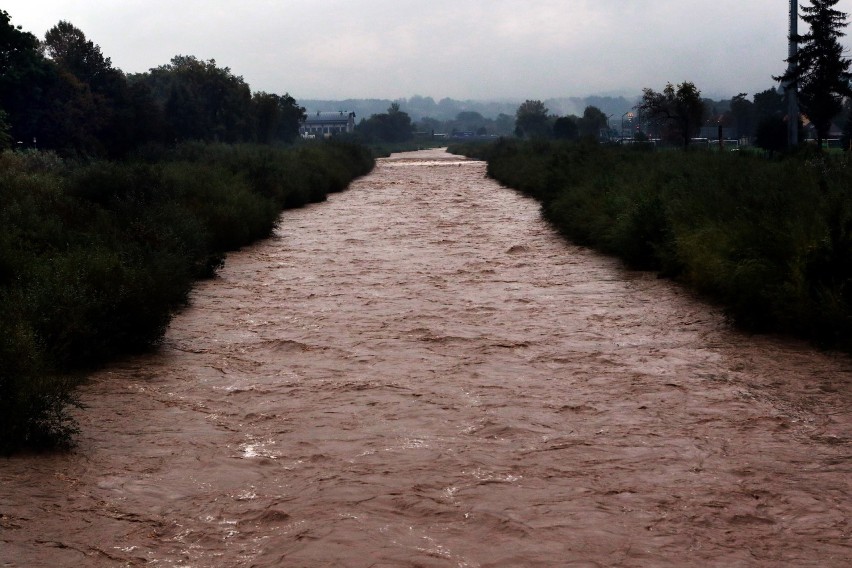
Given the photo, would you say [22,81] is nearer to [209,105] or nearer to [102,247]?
[209,105]

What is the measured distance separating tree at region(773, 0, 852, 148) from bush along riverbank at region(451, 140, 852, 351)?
119ft

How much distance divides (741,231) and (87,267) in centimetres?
870

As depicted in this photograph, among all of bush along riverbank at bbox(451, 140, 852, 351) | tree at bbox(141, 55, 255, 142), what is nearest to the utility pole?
bush along riverbank at bbox(451, 140, 852, 351)

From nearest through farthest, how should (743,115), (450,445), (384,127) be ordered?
(450,445) < (743,115) < (384,127)

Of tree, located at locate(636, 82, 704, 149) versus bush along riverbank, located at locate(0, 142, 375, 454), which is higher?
tree, located at locate(636, 82, 704, 149)

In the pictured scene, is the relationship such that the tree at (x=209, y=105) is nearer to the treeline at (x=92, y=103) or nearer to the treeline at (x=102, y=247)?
the treeline at (x=92, y=103)

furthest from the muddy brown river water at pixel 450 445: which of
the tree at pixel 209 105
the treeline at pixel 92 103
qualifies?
the tree at pixel 209 105

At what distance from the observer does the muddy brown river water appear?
5934 mm

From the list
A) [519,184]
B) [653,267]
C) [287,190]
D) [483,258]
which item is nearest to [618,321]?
[653,267]

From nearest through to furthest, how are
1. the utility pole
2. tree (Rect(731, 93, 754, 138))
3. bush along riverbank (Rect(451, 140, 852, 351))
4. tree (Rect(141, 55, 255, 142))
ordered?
bush along riverbank (Rect(451, 140, 852, 351))
the utility pole
tree (Rect(141, 55, 255, 142))
tree (Rect(731, 93, 754, 138))

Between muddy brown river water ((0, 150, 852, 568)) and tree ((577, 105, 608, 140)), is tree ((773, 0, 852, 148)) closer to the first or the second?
muddy brown river water ((0, 150, 852, 568))

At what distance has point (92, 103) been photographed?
182 feet

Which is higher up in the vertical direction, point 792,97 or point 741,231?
point 792,97

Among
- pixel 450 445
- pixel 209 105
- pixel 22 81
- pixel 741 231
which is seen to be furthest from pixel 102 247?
pixel 209 105
